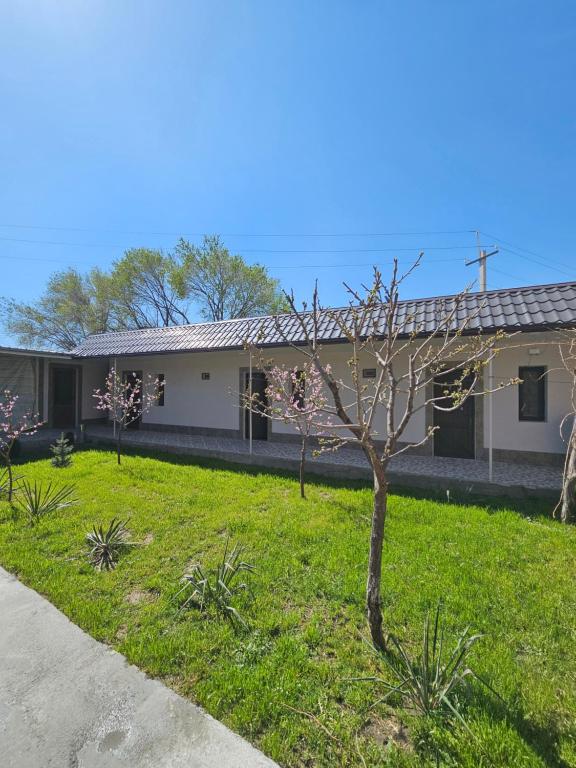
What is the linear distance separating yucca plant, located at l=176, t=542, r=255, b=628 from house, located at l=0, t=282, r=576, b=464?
2349mm

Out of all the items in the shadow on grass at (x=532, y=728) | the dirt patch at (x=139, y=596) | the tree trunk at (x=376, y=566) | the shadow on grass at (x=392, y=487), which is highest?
the tree trunk at (x=376, y=566)

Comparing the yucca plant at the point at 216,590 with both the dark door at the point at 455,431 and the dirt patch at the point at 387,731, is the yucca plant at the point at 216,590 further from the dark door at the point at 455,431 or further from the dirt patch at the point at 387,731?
the dark door at the point at 455,431

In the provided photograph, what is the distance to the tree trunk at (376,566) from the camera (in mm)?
2264

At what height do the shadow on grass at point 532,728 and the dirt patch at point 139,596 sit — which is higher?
the shadow on grass at point 532,728

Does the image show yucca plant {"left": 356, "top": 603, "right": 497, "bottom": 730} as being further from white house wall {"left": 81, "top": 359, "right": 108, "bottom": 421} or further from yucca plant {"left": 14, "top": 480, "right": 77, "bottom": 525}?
white house wall {"left": 81, "top": 359, "right": 108, "bottom": 421}

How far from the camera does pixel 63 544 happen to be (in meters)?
4.22

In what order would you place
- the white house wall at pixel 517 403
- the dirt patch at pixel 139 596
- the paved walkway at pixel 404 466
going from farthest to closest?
the white house wall at pixel 517 403
the paved walkway at pixel 404 466
the dirt patch at pixel 139 596

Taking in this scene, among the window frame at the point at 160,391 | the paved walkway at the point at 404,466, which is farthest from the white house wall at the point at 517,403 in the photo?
the window frame at the point at 160,391

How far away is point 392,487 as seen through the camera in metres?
6.55

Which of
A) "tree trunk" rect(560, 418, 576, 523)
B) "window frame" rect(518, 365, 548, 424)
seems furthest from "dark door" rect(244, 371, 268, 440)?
"tree trunk" rect(560, 418, 576, 523)

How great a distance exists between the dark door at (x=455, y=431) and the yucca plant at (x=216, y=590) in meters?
6.50

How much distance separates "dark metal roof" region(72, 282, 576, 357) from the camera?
6188mm

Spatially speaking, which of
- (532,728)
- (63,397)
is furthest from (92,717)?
(63,397)

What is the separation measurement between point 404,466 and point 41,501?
6.87 meters
